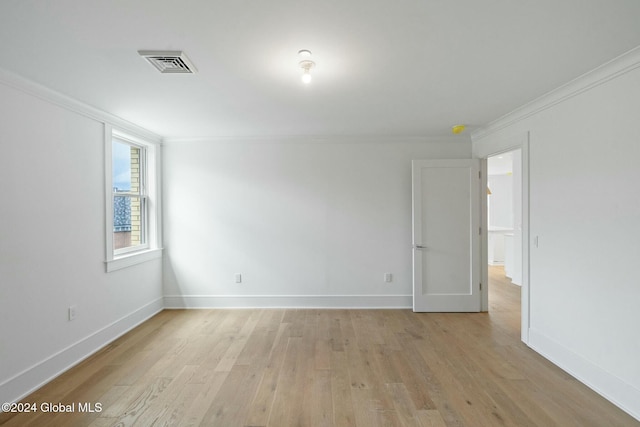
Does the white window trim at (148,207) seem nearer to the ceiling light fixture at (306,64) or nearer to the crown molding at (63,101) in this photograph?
the crown molding at (63,101)

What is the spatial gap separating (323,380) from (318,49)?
250 cm

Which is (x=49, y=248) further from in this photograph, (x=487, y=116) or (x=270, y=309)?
(x=487, y=116)

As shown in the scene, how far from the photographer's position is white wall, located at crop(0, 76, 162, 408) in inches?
88.7

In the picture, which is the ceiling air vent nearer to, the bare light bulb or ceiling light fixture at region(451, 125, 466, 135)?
the bare light bulb

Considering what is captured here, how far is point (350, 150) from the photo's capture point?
14.1ft

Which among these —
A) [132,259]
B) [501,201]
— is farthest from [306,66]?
[501,201]

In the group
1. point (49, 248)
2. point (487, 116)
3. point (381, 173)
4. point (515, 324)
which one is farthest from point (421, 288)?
point (49, 248)

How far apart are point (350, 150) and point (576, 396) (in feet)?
11.2

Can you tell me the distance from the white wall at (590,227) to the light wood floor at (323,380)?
26 centimetres

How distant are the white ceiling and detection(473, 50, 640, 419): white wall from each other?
0.85 feet

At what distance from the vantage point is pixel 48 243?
Answer: 8.44 ft

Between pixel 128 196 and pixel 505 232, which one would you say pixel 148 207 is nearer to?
pixel 128 196

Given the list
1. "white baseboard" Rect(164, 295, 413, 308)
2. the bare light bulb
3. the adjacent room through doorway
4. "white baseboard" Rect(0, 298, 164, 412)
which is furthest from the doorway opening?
"white baseboard" Rect(0, 298, 164, 412)

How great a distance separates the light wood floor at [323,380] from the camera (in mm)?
2062
